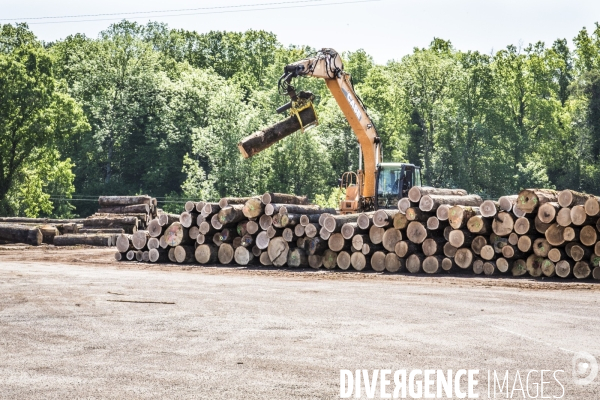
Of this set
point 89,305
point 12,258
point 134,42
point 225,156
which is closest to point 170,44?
point 134,42

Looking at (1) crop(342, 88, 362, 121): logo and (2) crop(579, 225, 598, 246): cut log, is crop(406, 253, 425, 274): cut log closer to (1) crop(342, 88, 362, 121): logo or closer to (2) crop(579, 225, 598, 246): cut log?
(2) crop(579, 225, 598, 246): cut log

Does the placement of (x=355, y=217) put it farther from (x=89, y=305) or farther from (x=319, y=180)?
(x=319, y=180)

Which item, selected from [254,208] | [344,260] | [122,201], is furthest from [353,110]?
[122,201]

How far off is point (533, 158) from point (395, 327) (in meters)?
56.6

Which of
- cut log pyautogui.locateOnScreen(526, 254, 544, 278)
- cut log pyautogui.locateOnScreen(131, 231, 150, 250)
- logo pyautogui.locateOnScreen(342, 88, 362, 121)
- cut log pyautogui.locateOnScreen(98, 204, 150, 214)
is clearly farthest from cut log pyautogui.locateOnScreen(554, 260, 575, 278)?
cut log pyautogui.locateOnScreen(98, 204, 150, 214)

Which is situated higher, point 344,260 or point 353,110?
point 353,110

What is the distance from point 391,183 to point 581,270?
7.18 m

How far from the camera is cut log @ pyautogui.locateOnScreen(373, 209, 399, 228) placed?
19500 mm

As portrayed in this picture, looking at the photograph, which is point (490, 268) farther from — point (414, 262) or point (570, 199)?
point (570, 199)

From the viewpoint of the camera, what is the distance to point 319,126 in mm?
62625

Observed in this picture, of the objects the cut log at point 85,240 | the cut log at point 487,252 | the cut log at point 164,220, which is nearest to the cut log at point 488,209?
the cut log at point 487,252

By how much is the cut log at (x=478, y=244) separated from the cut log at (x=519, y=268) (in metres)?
0.79

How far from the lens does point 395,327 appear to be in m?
10.1

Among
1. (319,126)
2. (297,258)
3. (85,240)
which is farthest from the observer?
(319,126)
